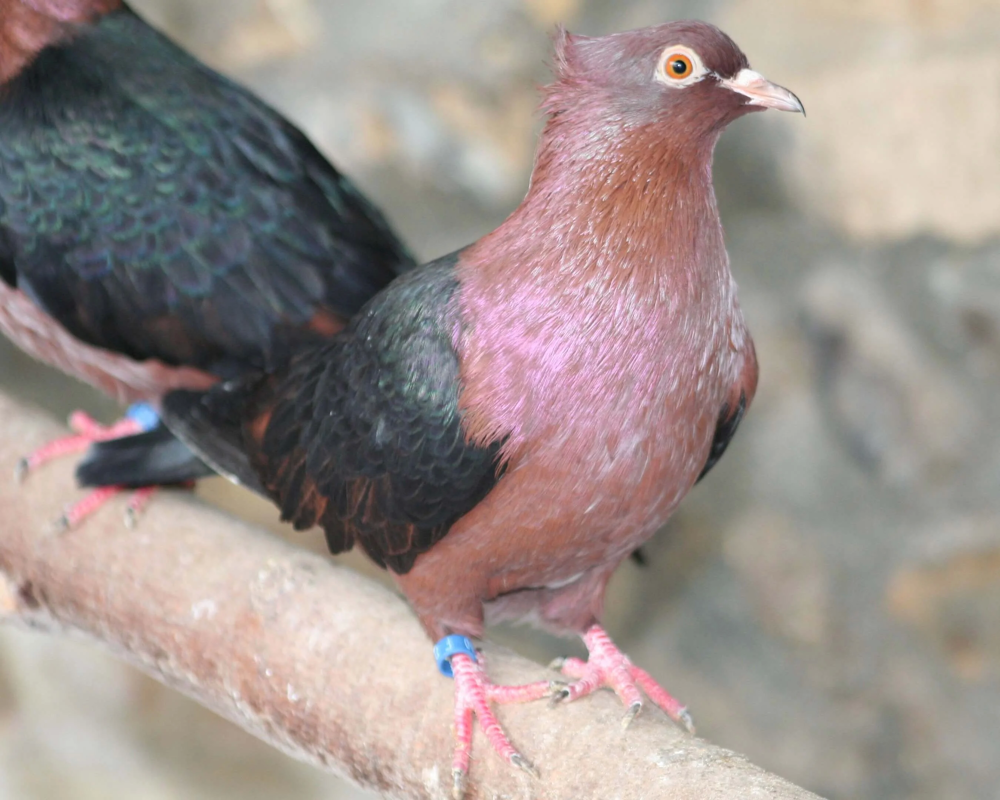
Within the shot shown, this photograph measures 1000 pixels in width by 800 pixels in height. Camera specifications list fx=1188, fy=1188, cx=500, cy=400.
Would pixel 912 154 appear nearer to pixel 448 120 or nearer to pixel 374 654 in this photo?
pixel 448 120

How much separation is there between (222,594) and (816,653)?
1.98m

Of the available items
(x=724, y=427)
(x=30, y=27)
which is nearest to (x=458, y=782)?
(x=724, y=427)

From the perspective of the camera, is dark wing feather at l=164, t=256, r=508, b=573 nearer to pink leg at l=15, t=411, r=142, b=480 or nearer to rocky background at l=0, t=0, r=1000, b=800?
pink leg at l=15, t=411, r=142, b=480

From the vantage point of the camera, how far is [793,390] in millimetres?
3271

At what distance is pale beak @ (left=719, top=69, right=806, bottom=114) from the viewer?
3.53 feet

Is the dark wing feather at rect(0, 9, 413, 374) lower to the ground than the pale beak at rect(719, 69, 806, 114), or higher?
lower

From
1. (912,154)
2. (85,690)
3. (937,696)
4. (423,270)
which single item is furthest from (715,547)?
(423,270)

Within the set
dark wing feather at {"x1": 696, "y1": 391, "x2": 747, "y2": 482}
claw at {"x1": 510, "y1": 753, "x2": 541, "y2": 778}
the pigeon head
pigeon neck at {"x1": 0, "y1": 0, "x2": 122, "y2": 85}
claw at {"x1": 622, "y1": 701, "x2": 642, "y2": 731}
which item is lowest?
claw at {"x1": 510, "y1": 753, "x2": 541, "y2": 778}

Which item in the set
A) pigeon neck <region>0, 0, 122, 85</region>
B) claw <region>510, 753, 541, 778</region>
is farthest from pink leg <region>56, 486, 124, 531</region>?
claw <region>510, 753, 541, 778</region>

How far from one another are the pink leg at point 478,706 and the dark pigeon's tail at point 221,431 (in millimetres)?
345

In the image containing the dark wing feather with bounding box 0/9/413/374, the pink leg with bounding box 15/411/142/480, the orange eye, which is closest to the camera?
the orange eye

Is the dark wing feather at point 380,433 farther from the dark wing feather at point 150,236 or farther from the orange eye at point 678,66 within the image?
the orange eye at point 678,66

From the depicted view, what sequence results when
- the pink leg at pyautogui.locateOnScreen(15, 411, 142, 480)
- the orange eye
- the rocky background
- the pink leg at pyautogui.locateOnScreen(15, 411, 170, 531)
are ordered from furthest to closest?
the rocky background → the pink leg at pyautogui.locateOnScreen(15, 411, 142, 480) → the pink leg at pyautogui.locateOnScreen(15, 411, 170, 531) → the orange eye

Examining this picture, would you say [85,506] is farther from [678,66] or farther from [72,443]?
[678,66]
